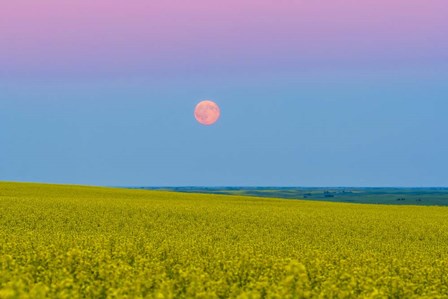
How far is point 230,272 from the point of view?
14672mm

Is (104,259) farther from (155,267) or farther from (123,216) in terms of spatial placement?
(123,216)

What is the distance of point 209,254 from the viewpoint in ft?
65.5

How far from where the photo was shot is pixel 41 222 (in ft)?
107

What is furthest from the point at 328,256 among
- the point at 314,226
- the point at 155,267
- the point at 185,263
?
the point at 314,226

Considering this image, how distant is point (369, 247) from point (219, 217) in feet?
45.8

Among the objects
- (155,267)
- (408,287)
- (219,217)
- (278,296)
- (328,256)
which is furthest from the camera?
(219,217)

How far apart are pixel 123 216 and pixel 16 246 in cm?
1917

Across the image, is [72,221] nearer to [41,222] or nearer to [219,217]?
[41,222]

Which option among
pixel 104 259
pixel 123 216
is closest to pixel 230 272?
pixel 104 259

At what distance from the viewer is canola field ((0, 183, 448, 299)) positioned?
12.1 m

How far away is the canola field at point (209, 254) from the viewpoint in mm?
12148

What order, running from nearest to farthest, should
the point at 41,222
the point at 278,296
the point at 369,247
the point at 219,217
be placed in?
1. the point at 278,296
2. the point at 369,247
3. the point at 41,222
4. the point at 219,217

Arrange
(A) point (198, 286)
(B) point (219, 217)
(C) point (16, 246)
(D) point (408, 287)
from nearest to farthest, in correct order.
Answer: (A) point (198, 286)
(D) point (408, 287)
(C) point (16, 246)
(B) point (219, 217)

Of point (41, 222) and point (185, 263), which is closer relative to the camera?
point (185, 263)
